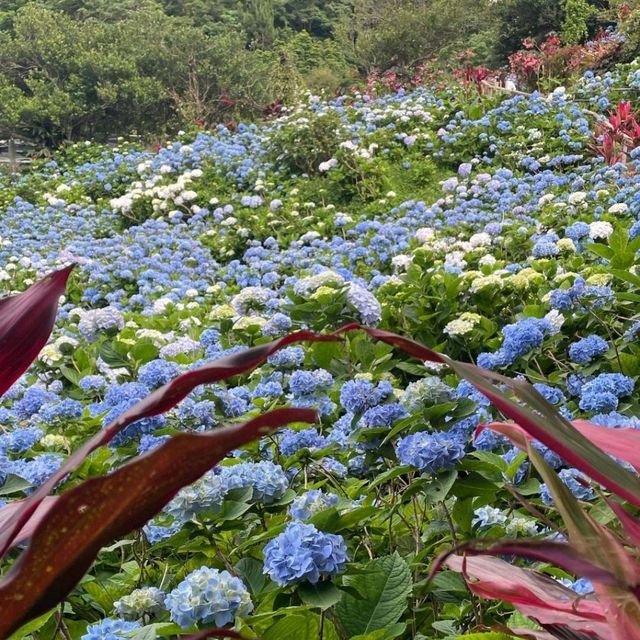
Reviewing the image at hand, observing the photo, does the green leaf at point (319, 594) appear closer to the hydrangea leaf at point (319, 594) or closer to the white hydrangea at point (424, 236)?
the hydrangea leaf at point (319, 594)

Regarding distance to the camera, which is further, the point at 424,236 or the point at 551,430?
the point at 424,236

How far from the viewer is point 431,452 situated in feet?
3.43

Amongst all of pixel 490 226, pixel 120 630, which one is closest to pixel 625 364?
pixel 120 630

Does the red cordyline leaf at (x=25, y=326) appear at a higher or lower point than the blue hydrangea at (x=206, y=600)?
higher

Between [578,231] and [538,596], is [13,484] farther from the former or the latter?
[578,231]

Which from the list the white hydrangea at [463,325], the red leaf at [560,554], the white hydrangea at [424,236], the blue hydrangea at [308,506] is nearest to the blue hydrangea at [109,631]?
the blue hydrangea at [308,506]

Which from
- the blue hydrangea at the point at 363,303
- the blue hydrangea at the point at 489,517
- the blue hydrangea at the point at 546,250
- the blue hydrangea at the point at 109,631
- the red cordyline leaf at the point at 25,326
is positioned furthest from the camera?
the blue hydrangea at the point at 546,250

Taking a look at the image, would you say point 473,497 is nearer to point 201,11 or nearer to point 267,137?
point 267,137

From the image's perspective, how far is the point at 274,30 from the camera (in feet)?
75.7

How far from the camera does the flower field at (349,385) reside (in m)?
0.95

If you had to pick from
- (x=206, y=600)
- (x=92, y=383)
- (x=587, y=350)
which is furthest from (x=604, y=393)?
(x=92, y=383)

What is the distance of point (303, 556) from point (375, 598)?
18 centimetres

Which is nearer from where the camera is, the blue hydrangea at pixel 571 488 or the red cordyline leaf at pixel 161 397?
the red cordyline leaf at pixel 161 397

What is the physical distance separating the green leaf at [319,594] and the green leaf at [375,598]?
9 cm
